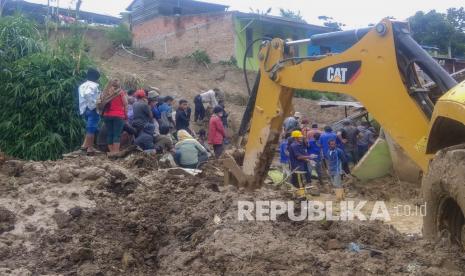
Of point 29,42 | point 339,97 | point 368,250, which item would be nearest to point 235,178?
point 368,250

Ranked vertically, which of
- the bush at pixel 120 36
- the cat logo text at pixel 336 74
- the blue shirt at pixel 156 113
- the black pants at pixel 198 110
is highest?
the bush at pixel 120 36

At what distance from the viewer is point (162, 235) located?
6.18m

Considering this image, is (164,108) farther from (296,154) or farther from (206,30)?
(206,30)

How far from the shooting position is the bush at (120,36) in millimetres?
29000

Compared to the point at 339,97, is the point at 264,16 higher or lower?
higher

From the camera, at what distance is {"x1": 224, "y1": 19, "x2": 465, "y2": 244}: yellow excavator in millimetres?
4238

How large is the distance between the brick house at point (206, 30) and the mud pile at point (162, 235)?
18.2 meters

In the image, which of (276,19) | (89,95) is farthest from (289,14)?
(89,95)

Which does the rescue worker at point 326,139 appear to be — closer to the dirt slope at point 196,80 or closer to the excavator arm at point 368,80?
the excavator arm at point 368,80

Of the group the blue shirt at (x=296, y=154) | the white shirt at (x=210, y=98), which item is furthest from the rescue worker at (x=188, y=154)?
the white shirt at (x=210, y=98)

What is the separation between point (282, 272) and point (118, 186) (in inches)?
131

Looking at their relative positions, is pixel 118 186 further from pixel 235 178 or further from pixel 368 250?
pixel 368 250

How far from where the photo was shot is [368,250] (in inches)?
189

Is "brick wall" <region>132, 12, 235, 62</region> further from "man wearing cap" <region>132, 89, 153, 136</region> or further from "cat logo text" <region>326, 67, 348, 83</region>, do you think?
"cat logo text" <region>326, 67, 348, 83</region>
